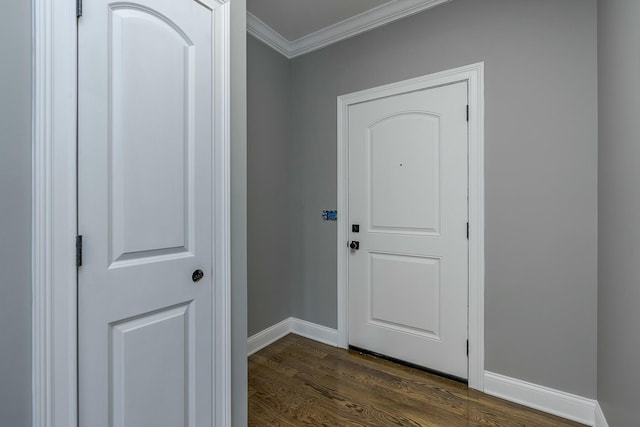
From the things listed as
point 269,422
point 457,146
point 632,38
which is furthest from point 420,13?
point 269,422

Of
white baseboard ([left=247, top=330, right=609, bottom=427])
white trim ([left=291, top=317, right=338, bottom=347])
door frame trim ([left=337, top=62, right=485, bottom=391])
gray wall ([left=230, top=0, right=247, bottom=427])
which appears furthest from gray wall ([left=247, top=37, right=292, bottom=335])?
white baseboard ([left=247, top=330, right=609, bottom=427])

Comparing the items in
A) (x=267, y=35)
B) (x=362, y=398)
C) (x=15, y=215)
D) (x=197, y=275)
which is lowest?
(x=362, y=398)

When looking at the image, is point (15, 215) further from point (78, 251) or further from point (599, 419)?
point (599, 419)

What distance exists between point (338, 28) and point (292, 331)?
2.76 m

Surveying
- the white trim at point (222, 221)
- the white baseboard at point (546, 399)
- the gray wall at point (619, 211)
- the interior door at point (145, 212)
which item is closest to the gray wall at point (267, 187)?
the white trim at point (222, 221)

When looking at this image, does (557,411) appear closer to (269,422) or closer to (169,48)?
(269,422)

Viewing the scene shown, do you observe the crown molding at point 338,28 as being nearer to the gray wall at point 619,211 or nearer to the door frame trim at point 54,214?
the gray wall at point 619,211

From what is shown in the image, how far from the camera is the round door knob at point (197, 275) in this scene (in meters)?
1.24

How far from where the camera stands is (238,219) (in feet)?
4.73

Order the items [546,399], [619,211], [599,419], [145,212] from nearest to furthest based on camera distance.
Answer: [145,212], [619,211], [599,419], [546,399]

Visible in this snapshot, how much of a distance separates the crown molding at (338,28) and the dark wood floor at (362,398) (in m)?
2.67

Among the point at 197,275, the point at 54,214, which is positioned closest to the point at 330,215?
the point at 197,275

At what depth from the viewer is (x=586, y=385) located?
1707 millimetres

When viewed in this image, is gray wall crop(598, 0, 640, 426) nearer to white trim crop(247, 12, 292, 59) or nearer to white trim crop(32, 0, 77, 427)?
white trim crop(32, 0, 77, 427)
